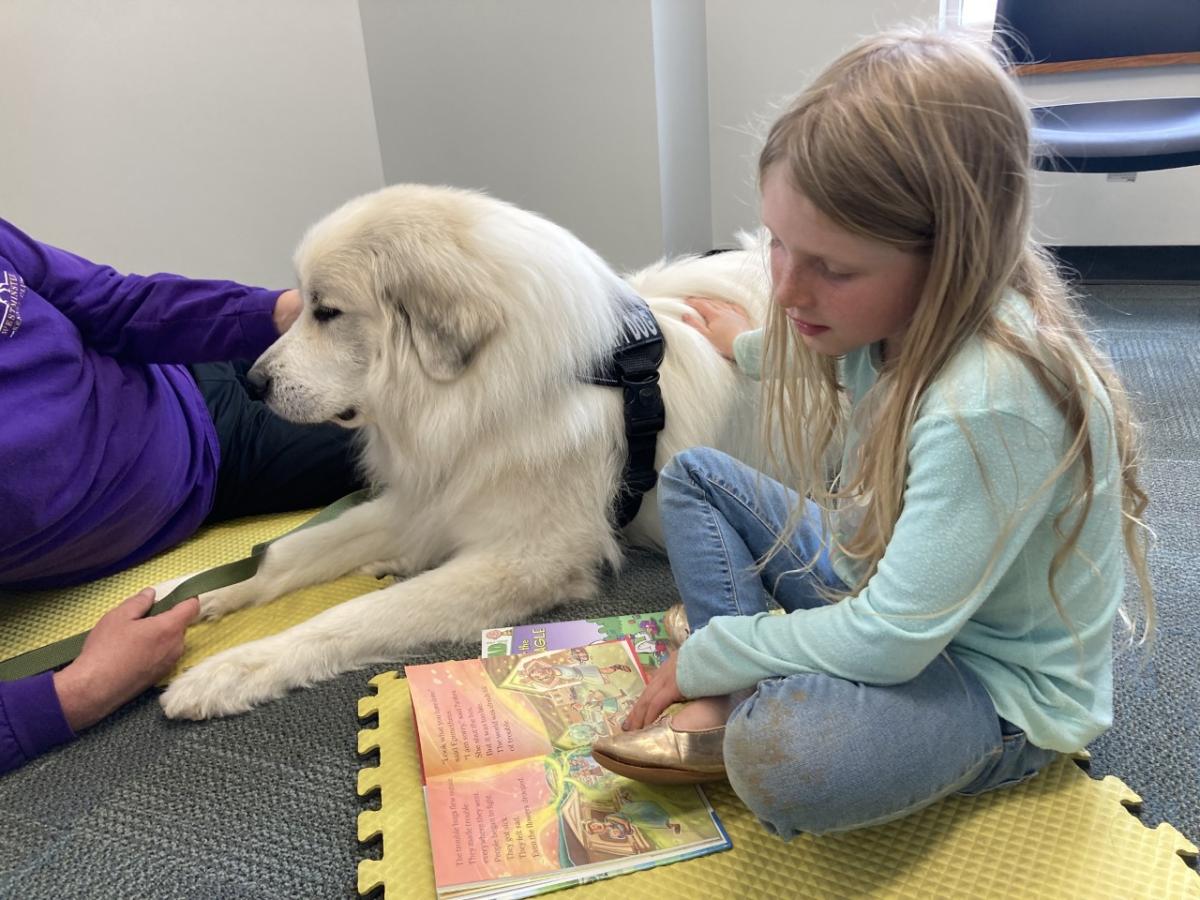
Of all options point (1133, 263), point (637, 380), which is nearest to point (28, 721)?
point (637, 380)

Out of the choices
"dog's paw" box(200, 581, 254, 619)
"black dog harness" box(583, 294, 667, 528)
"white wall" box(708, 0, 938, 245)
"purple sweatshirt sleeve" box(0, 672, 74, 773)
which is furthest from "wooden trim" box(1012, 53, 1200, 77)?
"purple sweatshirt sleeve" box(0, 672, 74, 773)

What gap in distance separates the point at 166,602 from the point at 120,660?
0.60ft

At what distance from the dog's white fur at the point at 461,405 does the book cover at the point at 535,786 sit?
171mm

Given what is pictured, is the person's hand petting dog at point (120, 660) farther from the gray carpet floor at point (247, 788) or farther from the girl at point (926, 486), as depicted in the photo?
the girl at point (926, 486)

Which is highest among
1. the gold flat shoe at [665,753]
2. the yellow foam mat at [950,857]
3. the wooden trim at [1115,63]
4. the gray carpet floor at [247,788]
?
the wooden trim at [1115,63]

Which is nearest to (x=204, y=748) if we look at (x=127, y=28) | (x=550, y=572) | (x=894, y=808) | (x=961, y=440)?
(x=550, y=572)

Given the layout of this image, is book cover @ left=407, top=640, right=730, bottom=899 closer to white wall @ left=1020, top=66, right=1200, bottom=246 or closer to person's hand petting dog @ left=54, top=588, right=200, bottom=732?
person's hand petting dog @ left=54, top=588, right=200, bottom=732

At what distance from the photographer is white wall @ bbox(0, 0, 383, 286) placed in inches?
89.9

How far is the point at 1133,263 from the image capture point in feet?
11.3

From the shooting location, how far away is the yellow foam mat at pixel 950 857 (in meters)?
0.94

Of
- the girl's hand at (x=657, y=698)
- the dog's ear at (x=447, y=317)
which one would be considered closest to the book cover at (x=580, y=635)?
the girl's hand at (x=657, y=698)

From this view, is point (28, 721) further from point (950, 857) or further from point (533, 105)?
point (533, 105)

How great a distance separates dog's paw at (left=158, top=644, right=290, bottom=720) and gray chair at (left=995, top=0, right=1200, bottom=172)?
2596 mm

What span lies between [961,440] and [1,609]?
5.76ft
